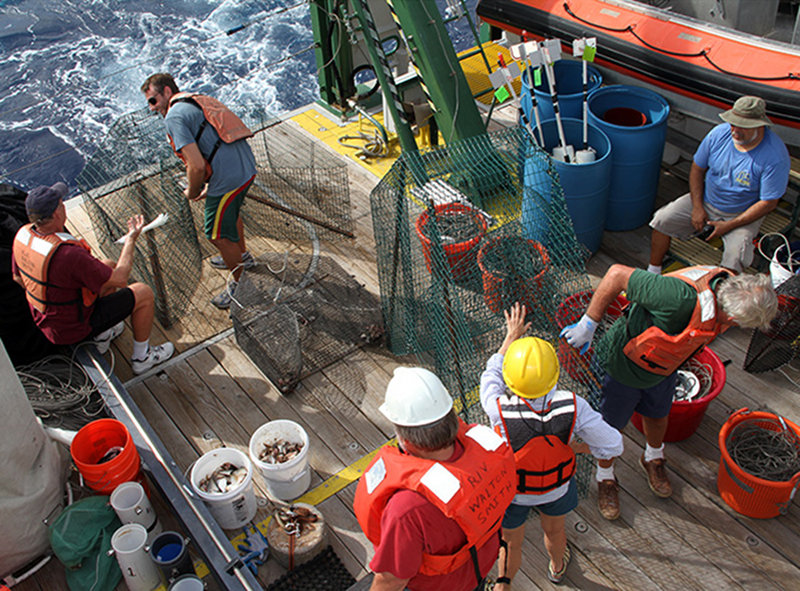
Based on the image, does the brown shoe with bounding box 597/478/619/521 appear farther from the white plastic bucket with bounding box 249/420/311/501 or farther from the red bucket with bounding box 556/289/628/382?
the white plastic bucket with bounding box 249/420/311/501

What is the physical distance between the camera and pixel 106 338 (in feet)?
16.0

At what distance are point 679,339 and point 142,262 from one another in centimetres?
369

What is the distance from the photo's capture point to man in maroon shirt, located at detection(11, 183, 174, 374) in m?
4.12

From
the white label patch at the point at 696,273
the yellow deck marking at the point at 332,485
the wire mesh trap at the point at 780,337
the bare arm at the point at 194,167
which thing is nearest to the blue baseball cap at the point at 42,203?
the bare arm at the point at 194,167

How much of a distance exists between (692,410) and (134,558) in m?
3.05

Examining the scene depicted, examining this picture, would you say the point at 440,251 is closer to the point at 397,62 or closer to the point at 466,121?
the point at 466,121

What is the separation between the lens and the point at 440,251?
3.81 metres

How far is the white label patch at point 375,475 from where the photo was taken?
7.73ft

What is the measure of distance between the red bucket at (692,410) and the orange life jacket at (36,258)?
353 cm

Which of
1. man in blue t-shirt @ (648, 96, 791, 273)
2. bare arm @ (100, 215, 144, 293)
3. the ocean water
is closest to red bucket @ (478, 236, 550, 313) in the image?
man in blue t-shirt @ (648, 96, 791, 273)

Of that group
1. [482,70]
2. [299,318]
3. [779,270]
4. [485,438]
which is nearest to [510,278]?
[299,318]

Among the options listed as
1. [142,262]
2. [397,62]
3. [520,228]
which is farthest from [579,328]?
[397,62]

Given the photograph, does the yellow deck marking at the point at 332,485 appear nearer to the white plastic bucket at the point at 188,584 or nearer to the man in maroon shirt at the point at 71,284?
the white plastic bucket at the point at 188,584

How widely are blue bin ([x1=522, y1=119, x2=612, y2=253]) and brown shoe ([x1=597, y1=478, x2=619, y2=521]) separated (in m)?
A: 1.76
